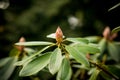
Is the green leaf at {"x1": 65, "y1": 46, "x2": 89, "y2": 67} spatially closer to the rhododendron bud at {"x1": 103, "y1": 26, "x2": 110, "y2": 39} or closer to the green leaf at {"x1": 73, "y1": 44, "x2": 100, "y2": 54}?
the green leaf at {"x1": 73, "y1": 44, "x2": 100, "y2": 54}

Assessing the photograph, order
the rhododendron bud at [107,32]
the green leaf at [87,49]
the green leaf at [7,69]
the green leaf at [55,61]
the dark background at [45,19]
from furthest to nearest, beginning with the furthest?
1. the dark background at [45,19]
2. the rhododendron bud at [107,32]
3. the green leaf at [7,69]
4. the green leaf at [87,49]
5. the green leaf at [55,61]

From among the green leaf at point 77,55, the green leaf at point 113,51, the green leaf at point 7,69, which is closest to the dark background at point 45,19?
the green leaf at point 113,51

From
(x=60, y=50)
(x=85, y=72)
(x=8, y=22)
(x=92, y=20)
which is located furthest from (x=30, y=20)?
(x=60, y=50)

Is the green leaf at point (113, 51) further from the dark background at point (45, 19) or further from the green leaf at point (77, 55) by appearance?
the dark background at point (45, 19)

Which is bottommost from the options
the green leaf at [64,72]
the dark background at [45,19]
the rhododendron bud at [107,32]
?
the green leaf at [64,72]

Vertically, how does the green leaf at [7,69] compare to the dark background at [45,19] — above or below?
below

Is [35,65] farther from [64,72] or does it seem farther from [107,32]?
[107,32]
